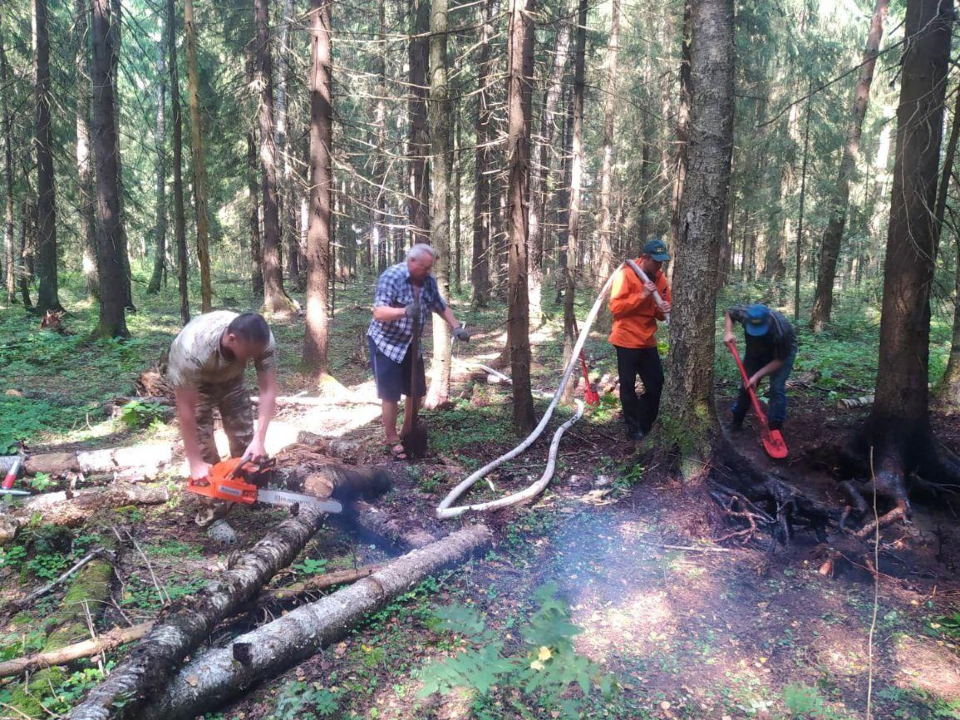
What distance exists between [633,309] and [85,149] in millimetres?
17041

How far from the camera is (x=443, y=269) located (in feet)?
27.4

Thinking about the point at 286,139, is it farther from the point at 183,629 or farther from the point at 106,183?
the point at 183,629

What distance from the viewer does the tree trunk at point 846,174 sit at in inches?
501

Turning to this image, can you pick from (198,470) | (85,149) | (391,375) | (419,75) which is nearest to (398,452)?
(391,375)

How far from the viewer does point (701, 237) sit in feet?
16.0

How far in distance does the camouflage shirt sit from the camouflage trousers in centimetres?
28

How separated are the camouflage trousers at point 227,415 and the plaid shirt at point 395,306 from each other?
4.35ft

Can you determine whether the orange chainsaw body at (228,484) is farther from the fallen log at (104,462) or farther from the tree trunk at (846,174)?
the tree trunk at (846,174)

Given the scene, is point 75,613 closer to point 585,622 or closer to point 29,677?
point 29,677

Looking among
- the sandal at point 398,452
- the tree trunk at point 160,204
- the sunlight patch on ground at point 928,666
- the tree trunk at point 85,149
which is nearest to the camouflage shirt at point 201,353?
the sandal at point 398,452

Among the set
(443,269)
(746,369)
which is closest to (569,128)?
(443,269)

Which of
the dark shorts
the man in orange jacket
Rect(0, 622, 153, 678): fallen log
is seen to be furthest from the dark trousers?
Rect(0, 622, 153, 678): fallen log

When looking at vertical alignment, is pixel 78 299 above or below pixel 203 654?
above

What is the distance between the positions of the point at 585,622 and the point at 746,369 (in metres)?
3.88
